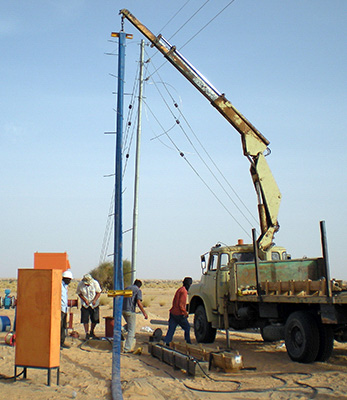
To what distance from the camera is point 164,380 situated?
8242mm

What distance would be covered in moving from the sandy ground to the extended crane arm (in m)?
4.19

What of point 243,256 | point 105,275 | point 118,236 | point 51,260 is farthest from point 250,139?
point 105,275

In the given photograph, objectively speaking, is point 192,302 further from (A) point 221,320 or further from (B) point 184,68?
(B) point 184,68

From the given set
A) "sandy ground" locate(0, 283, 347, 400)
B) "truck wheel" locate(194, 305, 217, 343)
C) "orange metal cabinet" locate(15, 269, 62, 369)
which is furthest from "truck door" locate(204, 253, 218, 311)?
"orange metal cabinet" locate(15, 269, 62, 369)

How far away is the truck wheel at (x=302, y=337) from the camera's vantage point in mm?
9992

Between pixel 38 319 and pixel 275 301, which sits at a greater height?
pixel 275 301

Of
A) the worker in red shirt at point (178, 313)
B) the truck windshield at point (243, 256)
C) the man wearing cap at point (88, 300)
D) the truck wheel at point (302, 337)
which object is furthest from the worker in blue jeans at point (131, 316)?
the truck wheel at point (302, 337)

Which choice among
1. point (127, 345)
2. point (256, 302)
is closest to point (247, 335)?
point (256, 302)

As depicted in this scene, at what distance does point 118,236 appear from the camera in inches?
317

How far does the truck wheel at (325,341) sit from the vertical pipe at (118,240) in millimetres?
4452

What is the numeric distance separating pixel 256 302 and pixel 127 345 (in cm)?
312

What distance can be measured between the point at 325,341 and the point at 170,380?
3569 millimetres

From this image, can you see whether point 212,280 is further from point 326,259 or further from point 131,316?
point 326,259

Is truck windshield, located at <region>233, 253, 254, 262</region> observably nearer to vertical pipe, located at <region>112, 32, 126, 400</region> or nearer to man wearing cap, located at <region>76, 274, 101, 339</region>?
man wearing cap, located at <region>76, 274, 101, 339</region>
